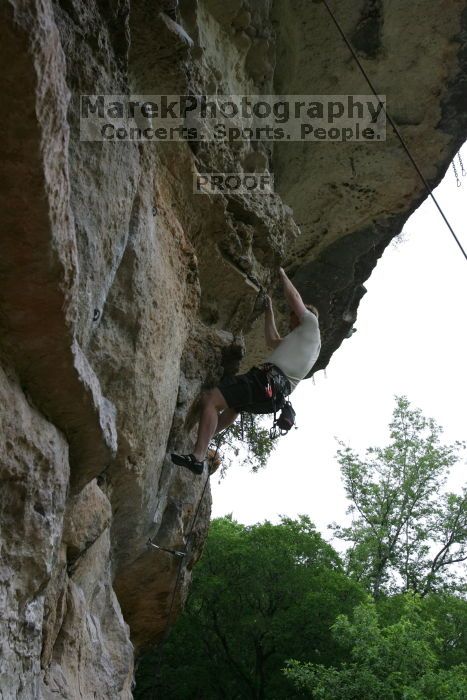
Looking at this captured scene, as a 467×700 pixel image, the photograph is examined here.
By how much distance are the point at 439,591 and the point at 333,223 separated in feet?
43.1

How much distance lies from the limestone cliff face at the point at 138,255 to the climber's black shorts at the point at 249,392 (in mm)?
312

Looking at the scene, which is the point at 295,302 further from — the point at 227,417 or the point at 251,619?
the point at 251,619

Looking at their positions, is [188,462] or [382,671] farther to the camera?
[382,671]

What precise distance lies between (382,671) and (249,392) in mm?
6103

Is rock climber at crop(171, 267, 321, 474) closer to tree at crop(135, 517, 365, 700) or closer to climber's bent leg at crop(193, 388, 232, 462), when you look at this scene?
climber's bent leg at crop(193, 388, 232, 462)

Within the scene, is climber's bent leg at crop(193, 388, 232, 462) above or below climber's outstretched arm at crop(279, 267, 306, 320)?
below

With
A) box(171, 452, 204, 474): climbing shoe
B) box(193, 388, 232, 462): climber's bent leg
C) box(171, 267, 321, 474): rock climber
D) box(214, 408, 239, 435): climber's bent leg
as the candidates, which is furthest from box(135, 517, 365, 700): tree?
box(171, 452, 204, 474): climbing shoe

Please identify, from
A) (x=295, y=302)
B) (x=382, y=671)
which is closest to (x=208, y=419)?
(x=295, y=302)

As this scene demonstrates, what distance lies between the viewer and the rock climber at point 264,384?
6191 mm

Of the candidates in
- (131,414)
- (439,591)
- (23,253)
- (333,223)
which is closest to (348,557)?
(439,591)

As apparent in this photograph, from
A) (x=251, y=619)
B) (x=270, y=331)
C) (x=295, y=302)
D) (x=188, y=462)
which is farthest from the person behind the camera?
(x=251, y=619)

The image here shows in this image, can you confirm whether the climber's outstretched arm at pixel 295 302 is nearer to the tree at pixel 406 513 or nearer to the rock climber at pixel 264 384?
the rock climber at pixel 264 384

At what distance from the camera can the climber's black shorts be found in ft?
20.5

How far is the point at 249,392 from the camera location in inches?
245
